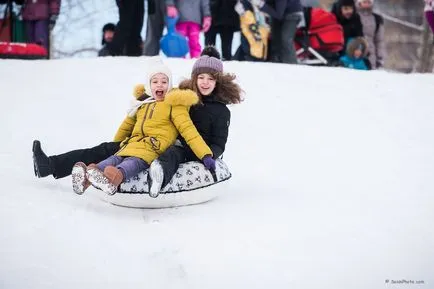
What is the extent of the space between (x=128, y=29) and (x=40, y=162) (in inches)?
149

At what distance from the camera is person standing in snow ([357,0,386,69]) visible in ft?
29.7

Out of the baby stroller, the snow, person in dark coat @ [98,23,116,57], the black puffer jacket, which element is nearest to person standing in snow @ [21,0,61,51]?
person in dark coat @ [98,23,116,57]

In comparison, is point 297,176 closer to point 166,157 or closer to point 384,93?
point 166,157

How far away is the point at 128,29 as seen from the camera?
7.44m

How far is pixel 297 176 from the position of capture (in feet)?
15.4

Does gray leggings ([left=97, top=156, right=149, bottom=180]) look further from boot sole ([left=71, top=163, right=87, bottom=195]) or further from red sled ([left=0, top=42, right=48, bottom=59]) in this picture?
red sled ([left=0, top=42, right=48, bottom=59])

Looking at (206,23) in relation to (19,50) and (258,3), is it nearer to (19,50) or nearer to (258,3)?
(258,3)

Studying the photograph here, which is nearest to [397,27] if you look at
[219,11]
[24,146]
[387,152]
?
[219,11]

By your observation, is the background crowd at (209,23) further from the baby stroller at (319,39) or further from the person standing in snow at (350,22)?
the baby stroller at (319,39)

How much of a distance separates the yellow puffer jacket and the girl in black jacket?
0.09m

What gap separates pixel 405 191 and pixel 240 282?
191cm

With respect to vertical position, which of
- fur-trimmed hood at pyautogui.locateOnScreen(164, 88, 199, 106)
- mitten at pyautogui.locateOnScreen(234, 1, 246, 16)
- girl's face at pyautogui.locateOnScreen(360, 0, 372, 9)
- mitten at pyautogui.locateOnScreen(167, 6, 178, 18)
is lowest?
fur-trimmed hood at pyautogui.locateOnScreen(164, 88, 199, 106)

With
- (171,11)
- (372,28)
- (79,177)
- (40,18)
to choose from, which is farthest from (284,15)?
(79,177)

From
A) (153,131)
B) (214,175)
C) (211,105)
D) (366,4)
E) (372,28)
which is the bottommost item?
(214,175)
